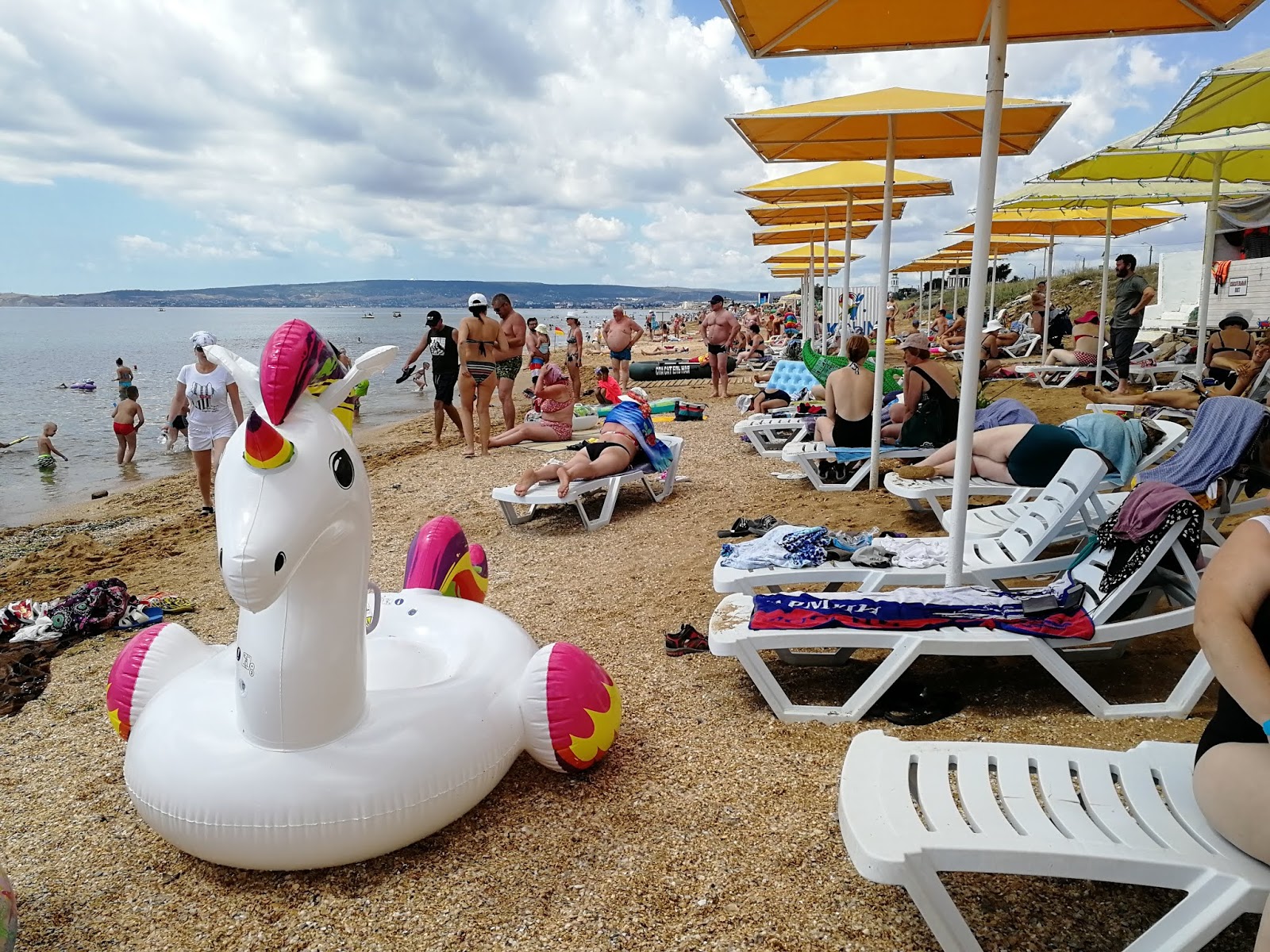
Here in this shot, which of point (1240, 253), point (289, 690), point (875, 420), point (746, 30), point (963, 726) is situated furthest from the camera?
point (1240, 253)

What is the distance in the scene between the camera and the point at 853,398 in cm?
681

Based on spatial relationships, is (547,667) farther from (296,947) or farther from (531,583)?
(531,583)

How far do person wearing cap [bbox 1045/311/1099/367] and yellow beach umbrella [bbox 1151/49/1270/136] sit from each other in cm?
833

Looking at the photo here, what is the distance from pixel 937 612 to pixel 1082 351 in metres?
11.2

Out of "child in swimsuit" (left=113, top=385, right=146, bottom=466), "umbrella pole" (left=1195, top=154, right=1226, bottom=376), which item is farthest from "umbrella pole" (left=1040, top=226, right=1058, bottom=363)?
"child in swimsuit" (left=113, top=385, right=146, bottom=466)

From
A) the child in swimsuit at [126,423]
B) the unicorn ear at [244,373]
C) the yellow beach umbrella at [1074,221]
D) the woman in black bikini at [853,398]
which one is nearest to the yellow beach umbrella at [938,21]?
the unicorn ear at [244,373]

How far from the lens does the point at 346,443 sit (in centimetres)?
234

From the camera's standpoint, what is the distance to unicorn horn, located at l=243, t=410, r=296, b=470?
2.10 metres

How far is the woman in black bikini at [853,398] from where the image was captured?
22.3ft

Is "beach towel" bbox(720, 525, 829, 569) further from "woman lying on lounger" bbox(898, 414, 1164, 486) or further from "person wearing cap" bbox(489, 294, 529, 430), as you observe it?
"person wearing cap" bbox(489, 294, 529, 430)

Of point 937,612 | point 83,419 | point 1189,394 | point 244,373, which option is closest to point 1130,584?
point 937,612

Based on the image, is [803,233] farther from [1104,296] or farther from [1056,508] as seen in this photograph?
[1056,508]

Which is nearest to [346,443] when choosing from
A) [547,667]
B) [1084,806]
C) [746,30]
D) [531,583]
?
[547,667]

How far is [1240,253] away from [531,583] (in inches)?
707
